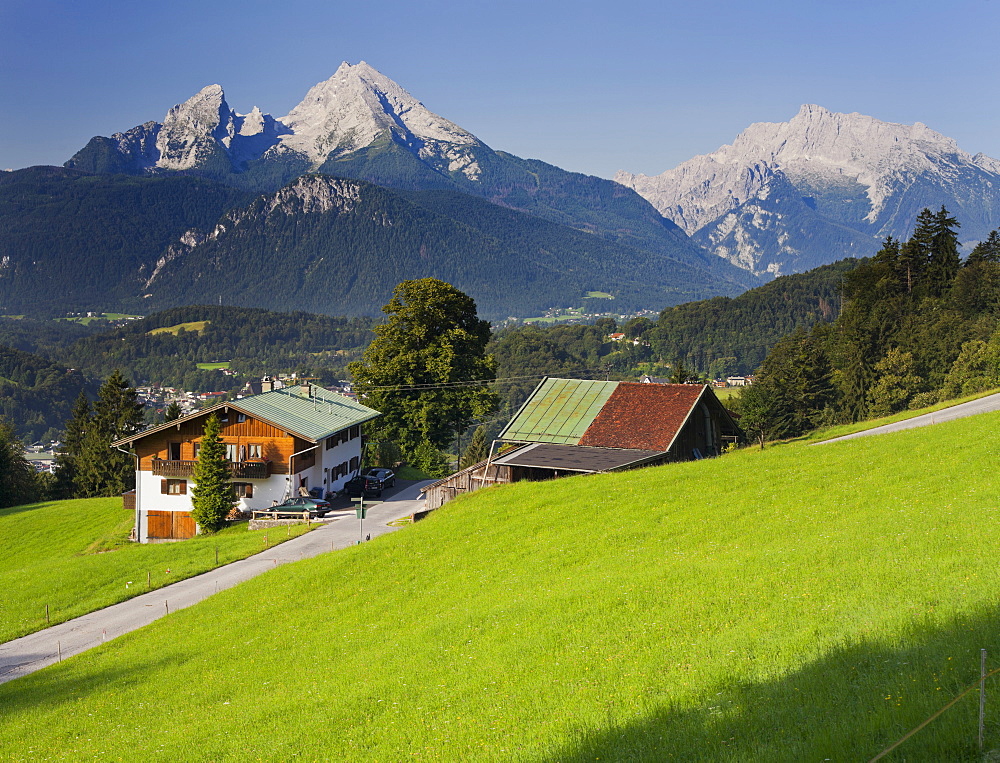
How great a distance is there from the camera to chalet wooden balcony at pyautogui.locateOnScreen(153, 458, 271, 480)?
54.8 meters

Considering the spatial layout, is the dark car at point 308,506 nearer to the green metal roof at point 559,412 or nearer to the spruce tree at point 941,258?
the green metal roof at point 559,412

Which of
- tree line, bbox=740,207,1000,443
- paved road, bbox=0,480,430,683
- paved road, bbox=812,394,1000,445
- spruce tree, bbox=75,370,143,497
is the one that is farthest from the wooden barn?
spruce tree, bbox=75,370,143,497

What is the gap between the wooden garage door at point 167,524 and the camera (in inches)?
2201

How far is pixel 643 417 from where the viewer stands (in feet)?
154

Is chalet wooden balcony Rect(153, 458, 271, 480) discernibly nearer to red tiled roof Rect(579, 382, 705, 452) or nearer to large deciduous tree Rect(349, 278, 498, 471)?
large deciduous tree Rect(349, 278, 498, 471)

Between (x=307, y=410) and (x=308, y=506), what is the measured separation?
462 inches

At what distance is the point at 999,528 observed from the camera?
1881 centimetres

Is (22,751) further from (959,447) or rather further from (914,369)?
(914,369)

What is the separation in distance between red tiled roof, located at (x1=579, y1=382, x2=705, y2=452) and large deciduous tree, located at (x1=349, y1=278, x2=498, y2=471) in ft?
61.4

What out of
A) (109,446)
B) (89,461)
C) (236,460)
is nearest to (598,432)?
(236,460)

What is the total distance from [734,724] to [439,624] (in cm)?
998

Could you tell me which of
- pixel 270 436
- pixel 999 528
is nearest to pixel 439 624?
pixel 999 528

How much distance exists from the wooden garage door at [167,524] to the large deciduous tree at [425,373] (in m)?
16.4

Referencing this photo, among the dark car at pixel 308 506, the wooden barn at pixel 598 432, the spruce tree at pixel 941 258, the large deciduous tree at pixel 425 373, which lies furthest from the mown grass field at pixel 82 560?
the spruce tree at pixel 941 258
